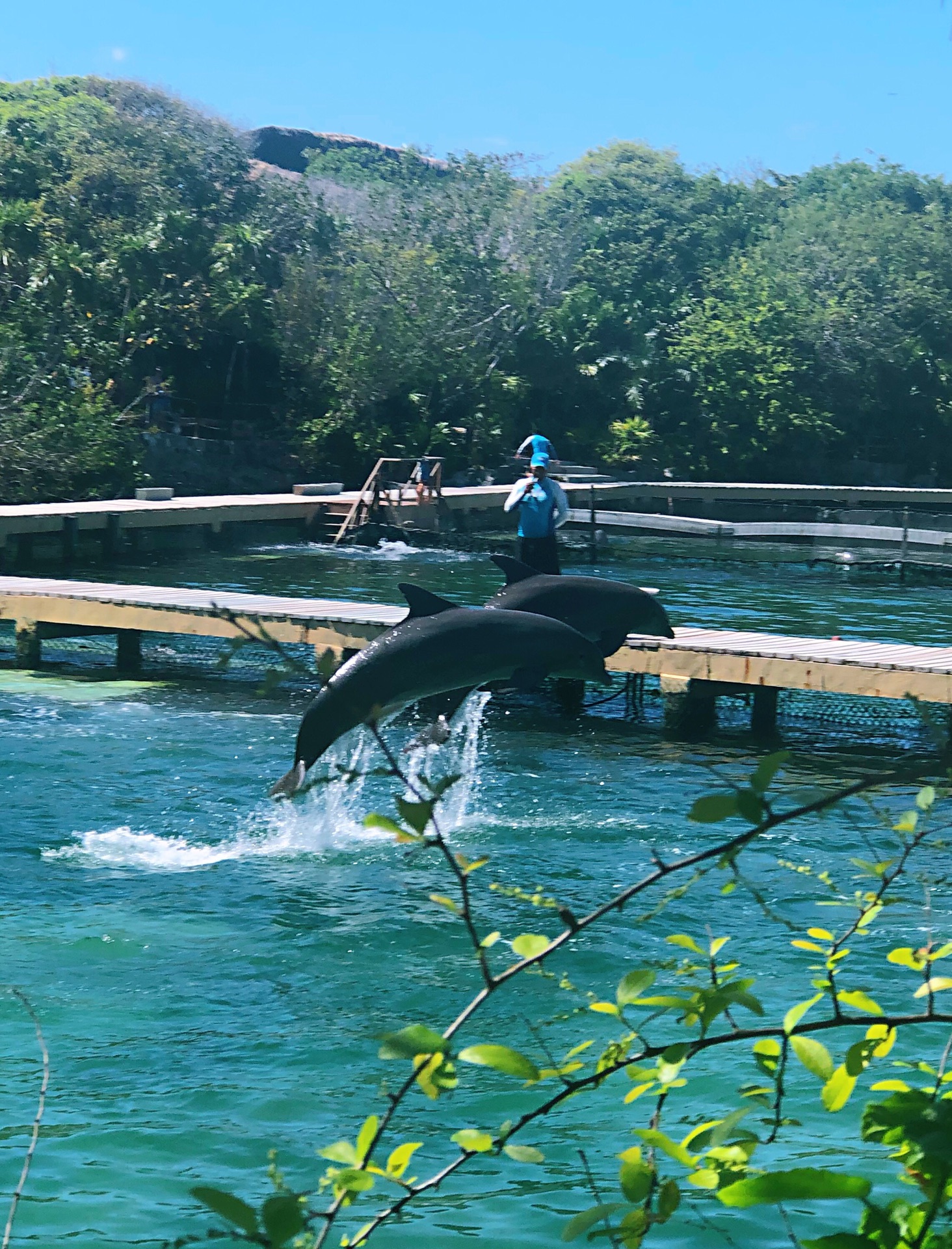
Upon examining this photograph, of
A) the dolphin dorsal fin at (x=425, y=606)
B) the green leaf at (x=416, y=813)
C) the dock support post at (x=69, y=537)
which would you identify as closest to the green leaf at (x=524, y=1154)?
the green leaf at (x=416, y=813)

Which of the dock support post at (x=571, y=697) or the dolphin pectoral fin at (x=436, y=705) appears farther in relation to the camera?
the dock support post at (x=571, y=697)

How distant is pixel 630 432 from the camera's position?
40.8 m

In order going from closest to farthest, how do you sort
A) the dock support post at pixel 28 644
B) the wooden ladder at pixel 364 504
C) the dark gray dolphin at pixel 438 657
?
the dark gray dolphin at pixel 438 657 → the dock support post at pixel 28 644 → the wooden ladder at pixel 364 504

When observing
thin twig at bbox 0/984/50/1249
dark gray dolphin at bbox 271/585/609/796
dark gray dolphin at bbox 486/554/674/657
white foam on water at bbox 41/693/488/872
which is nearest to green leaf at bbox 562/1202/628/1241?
thin twig at bbox 0/984/50/1249

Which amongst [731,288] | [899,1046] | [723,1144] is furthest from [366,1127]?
[731,288]

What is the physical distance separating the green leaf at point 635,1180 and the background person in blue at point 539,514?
8.67 meters

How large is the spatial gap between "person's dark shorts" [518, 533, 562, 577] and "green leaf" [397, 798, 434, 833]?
29.9 ft

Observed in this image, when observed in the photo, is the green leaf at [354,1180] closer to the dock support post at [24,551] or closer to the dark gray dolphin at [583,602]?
the dark gray dolphin at [583,602]

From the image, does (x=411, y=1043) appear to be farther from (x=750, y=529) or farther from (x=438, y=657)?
(x=750, y=529)

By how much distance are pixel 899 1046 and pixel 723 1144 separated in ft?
12.4

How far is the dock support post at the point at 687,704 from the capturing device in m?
11.7

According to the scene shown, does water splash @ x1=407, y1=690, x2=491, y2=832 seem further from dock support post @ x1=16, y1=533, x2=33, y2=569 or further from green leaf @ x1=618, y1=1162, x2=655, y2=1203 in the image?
dock support post @ x1=16, y1=533, x2=33, y2=569

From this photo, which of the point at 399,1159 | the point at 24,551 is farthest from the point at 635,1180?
the point at 24,551

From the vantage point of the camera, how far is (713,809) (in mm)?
1843
